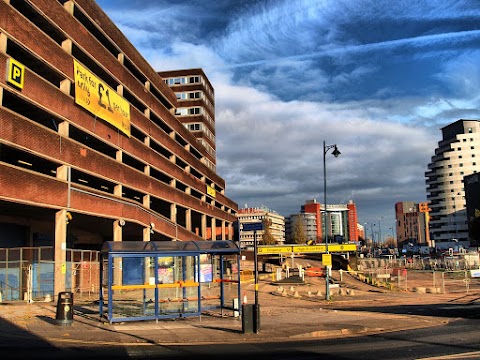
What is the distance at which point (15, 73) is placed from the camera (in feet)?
107

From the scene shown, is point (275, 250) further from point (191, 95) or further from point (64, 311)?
point (64, 311)

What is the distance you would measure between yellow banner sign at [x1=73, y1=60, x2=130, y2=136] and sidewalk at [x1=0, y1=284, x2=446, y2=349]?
2334cm

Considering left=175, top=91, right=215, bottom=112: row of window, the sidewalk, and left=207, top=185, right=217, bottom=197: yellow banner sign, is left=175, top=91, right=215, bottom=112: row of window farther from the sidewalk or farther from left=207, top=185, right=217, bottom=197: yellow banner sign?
the sidewalk

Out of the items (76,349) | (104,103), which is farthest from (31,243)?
(76,349)

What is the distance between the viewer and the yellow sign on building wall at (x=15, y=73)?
105 ft

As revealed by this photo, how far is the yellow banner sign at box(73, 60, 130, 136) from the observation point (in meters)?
41.7

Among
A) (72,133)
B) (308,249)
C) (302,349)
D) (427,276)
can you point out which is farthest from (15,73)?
(427,276)

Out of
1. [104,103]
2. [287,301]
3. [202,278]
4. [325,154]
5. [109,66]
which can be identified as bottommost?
[287,301]

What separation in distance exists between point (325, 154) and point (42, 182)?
65.6ft

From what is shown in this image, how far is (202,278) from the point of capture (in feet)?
67.7

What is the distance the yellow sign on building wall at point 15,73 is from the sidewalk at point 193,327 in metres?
16.3

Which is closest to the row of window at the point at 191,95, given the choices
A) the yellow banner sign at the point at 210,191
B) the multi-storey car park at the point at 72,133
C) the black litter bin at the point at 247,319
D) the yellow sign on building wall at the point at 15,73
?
the yellow banner sign at the point at 210,191

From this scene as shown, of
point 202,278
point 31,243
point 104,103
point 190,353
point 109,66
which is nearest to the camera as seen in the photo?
point 190,353

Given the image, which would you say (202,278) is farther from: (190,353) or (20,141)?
(20,141)
